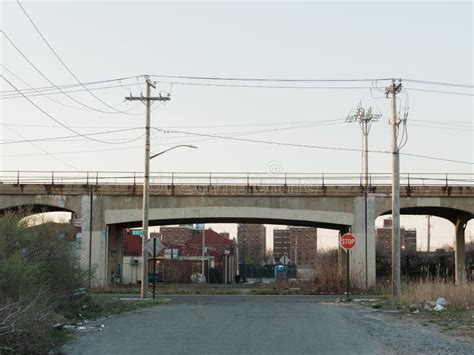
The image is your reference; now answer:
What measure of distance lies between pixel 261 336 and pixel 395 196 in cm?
1845

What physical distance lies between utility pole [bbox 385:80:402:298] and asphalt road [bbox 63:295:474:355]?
10799 mm

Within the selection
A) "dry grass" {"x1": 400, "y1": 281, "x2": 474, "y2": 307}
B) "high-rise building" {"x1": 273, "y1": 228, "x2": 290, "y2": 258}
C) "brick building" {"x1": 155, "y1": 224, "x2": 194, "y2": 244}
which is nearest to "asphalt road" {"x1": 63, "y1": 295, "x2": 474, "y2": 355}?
"dry grass" {"x1": 400, "y1": 281, "x2": 474, "y2": 307}

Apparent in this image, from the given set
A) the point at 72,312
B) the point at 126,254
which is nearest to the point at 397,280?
the point at 72,312

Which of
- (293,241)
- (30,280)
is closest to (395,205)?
(30,280)

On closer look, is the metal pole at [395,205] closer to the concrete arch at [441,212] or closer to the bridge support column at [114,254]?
the concrete arch at [441,212]

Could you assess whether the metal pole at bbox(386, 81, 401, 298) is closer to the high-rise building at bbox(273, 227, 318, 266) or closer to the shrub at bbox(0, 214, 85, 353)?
the shrub at bbox(0, 214, 85, 353)

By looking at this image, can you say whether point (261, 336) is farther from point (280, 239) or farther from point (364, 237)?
point (280, 239)

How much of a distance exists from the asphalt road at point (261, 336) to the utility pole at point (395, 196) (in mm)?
10799

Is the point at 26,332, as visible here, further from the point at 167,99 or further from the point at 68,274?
the point at 167,99

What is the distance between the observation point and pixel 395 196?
30.8 meters

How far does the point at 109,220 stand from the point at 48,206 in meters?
4.81

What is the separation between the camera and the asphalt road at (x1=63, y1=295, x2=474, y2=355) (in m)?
12.1

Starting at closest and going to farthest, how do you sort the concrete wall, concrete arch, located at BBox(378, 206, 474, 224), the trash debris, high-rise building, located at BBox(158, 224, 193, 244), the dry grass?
1. the trash debris
2. the dry grass
3. the concrete wall
4. concrete arch, located at BBox(378, 206, 474, 224)
5. high-rise building, located at BBox(158, 224, 193, 244)

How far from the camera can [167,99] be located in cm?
3231
